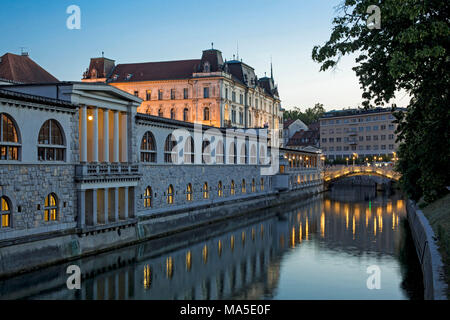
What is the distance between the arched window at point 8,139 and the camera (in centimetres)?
2709

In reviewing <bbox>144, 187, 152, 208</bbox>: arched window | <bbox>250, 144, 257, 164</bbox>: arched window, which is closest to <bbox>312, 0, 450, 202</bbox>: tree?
<bbox>144, 187, 152, 208</bbox>: arched window

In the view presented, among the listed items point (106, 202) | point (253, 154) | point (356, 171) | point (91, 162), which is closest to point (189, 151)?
point (91, 162)

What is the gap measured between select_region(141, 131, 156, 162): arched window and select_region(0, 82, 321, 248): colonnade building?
8cm

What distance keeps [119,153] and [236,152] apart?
86.5ft

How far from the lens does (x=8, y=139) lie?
2755 cm

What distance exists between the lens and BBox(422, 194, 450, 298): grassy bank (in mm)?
22155

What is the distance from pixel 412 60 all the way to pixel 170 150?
2830 centimetres

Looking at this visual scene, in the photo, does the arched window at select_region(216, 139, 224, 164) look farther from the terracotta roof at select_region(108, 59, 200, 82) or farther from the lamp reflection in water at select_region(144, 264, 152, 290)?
the terracotta roof at select_region(108, 59, 200, 82)

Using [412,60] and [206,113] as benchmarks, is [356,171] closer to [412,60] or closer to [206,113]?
[206,113]

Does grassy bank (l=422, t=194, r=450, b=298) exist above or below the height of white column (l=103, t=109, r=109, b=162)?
below

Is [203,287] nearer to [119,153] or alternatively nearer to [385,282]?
[385,282]

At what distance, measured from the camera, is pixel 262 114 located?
110 metres

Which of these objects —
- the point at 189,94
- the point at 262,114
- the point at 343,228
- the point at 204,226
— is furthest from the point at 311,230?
the point at 262,114

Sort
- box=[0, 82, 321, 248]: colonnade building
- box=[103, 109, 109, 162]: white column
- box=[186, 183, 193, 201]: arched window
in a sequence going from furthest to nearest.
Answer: box=[186, 183, 193, 201]: arched window < box=[103, 109, 109, 162]: white column < box=[0, 82, 321, 248]: colonnade building
